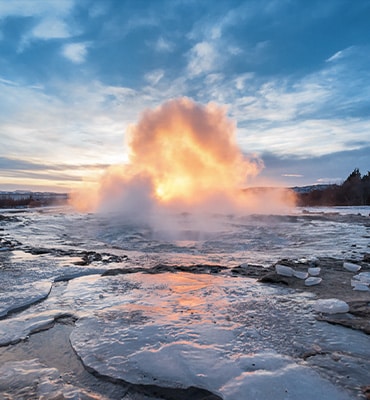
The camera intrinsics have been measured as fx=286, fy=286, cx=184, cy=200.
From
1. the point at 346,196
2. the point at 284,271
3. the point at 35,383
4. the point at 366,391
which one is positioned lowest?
the point at 35,383

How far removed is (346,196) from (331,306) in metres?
55.4

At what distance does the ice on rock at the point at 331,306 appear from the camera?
428cm

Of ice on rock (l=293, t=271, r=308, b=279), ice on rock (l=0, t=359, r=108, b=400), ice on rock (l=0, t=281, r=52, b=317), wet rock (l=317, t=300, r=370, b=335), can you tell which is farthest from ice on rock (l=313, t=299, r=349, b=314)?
ice on rock (l=0, t=281, r=52, b=317)

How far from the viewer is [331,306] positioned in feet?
14.4

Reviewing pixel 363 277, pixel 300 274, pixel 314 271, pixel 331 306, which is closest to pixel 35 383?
pixel 331 306

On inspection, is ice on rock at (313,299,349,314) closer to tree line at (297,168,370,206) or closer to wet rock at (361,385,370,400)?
wet rock at (361,385,370,400)

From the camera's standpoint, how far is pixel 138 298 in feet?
16.5

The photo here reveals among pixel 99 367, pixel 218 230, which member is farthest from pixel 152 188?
pixel 99 367

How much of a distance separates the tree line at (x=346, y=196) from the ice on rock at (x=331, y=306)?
167ft

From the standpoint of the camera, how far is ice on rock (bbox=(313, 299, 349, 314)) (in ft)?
14.0

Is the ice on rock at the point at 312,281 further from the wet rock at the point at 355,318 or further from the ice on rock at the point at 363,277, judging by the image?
the wet rock at the point at 355,318

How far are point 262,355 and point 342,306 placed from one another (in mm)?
1965

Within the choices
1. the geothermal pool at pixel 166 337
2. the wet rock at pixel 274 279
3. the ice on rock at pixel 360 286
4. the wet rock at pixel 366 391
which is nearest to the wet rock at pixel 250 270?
the geothermal pool at pixel 166 337

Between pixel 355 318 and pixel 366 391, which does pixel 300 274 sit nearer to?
pixel 355 318
